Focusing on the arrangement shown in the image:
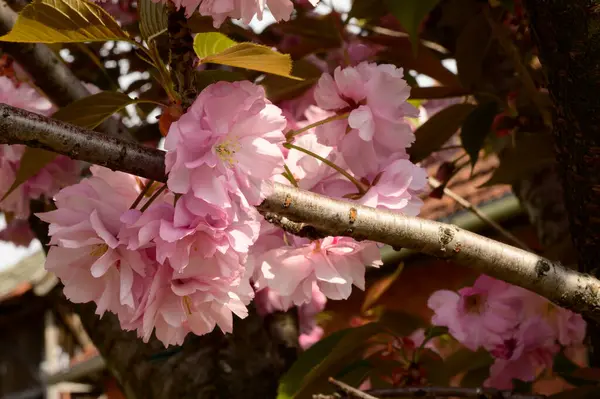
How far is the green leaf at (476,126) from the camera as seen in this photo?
1.56m

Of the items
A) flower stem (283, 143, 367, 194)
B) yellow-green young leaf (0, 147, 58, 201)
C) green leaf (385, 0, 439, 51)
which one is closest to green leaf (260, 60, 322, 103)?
green leaf (385, 0, 439, 51)

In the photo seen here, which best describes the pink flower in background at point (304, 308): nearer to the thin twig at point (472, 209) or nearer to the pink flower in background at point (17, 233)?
the thin twig at point (472, 209)

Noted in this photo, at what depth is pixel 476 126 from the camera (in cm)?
157

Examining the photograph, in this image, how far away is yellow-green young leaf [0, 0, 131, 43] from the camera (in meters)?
0.80

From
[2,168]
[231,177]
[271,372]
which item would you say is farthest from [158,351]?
[231,177]

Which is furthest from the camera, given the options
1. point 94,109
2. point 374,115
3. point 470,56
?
point 470,56

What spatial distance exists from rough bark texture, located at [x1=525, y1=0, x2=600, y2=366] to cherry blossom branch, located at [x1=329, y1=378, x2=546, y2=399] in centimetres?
24

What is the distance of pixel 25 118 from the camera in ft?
2.50

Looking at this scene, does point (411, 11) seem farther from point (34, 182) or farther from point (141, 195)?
point (34, 182)

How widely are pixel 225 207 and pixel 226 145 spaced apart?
0.08 m

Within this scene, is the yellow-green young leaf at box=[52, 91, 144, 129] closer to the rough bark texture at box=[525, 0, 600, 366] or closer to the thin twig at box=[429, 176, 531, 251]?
the rough bark texture at box=[525, 0, 600, 366]

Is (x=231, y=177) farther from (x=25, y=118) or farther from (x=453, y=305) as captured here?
(x=453, y=305)

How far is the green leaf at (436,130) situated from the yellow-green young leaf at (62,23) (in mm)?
748

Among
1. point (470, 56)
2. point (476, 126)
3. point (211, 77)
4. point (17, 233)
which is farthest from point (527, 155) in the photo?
point (17, 233)
